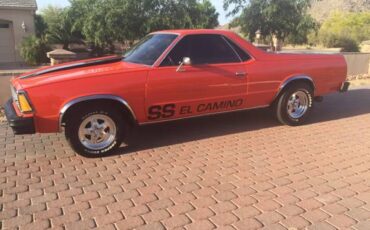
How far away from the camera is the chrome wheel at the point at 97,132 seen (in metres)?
5.14

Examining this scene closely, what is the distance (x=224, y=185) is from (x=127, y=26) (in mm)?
17906

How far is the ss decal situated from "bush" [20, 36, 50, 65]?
671 inches

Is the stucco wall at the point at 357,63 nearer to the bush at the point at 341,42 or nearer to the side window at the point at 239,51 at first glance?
the side window at the point at 239,51

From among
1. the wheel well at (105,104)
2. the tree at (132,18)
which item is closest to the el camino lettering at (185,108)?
the wheel well at (105,104)

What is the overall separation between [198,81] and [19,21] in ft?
63.3

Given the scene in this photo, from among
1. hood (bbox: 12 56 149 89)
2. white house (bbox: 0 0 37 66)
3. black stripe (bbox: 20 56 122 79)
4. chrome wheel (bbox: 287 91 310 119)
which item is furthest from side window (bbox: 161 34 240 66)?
white house (bbox: 0 0 37 66)

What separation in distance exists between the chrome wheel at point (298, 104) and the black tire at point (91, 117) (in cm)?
301

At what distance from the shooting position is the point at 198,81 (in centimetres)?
569

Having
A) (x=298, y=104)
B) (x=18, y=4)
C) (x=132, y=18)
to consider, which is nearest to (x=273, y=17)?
(x=132, y=18)

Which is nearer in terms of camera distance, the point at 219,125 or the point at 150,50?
the point at 150,50

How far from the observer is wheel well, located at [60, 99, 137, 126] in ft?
16.2

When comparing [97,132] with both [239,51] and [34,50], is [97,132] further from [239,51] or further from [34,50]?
[34,50]

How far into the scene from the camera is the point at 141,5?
69.3ft

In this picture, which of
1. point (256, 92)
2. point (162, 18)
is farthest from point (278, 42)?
point (256, 92)
